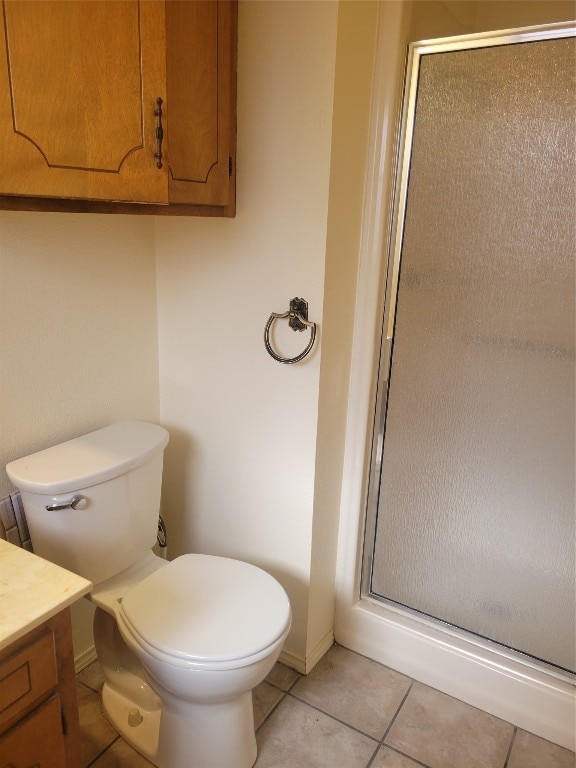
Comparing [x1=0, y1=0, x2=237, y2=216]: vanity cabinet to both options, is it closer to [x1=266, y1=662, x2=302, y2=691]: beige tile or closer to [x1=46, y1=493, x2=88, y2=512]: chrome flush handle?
[x1=46, y1=493, x2=88, y2=512]: chrome flush handle

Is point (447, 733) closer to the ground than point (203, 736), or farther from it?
closer to the ground

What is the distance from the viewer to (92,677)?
5.97ft

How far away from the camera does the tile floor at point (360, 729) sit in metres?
1.58

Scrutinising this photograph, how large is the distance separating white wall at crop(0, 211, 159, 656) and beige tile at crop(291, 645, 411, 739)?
75 centimetres

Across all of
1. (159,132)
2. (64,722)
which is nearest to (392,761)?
(64,722)

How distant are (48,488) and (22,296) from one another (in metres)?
0.49

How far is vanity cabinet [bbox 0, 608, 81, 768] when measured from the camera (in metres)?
1.00

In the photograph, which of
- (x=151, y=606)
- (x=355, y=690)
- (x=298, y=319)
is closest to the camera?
(x=151, y=606)

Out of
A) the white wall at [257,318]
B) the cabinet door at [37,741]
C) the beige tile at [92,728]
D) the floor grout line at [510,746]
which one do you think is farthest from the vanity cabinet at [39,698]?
the floor grout line at [510,746]

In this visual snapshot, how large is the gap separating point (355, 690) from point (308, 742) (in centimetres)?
23

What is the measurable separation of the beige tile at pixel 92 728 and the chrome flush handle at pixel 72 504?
0.70 meters

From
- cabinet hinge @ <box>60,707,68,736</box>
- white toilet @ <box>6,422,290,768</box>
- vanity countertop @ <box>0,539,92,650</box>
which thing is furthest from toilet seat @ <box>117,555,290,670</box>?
vanity countertop @ <box>0,539,92,650</box>

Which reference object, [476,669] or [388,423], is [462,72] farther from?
[476,669]

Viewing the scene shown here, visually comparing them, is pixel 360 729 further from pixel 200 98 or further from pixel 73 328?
pixel 200 98
